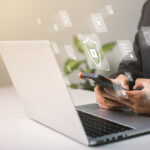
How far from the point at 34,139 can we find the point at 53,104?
0.13 m

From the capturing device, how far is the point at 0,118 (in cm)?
139

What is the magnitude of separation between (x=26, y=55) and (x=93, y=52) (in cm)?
46

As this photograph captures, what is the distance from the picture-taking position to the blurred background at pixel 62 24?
2.88 meters

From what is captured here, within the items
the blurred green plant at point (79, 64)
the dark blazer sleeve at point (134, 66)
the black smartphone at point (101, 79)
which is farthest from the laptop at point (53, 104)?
the blurred green plant at point (79, 64)

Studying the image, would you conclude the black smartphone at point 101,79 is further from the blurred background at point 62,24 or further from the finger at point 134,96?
→ the blurred background at point 62,24

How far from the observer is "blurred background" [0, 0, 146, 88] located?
2879mm

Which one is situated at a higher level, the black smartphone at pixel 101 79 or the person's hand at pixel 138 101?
the black smartphone at pixel 101 79

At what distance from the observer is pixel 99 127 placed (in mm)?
1139

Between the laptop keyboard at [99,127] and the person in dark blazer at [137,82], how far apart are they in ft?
0.49

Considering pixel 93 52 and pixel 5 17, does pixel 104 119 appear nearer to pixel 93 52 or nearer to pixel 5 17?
pixel 93 52

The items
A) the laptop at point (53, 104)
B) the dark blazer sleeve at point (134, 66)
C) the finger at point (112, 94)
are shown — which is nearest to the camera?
the laptop at point (53, 104)

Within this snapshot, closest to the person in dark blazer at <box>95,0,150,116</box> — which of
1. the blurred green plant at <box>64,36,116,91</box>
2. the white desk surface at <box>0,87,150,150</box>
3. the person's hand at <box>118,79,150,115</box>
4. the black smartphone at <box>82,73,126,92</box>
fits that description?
the person's hand at <box>118,79,150,115</box>

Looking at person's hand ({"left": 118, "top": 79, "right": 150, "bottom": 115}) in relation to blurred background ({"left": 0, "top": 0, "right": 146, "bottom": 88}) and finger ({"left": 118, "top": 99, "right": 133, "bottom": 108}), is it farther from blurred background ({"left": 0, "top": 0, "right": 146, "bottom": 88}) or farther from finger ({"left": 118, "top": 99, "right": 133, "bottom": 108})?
blurred background ({"left": 0, "top": 0, "right": 146, "bottom": 88})

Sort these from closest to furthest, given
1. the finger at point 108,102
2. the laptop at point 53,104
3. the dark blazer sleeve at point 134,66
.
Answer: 1. the laptop at point 53,104
2. the finger at point 108,102
3. the dark blazer sleeve at point 134,66
